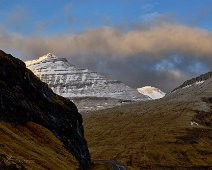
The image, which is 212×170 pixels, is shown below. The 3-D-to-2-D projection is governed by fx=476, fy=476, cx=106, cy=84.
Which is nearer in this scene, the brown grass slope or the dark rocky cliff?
the brown grass slope

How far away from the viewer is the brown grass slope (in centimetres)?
8727

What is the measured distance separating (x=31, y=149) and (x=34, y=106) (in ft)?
122

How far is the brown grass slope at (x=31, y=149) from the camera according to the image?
286ft

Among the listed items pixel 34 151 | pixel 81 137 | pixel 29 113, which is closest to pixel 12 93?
pixel 29 113

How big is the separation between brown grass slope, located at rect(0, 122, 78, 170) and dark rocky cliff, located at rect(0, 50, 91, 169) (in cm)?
458

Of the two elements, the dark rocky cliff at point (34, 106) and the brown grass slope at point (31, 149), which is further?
the dark rocky cliff at point (34, 106)

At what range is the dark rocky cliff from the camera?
133m

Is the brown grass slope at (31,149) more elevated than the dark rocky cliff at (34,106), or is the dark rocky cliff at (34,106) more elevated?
the dark rocky cliff at (34,106)

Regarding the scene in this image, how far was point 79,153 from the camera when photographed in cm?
16025

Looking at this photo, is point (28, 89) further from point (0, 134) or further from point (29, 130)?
point (0, 134)

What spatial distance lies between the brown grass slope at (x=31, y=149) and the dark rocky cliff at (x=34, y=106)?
4.58 m

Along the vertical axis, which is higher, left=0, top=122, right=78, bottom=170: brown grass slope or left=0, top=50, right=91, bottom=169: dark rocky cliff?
left=0, top=50, right=91, bottom=169: dark rocky cliff

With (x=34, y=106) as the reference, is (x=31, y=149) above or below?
below

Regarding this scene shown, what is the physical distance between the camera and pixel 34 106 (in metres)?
148
